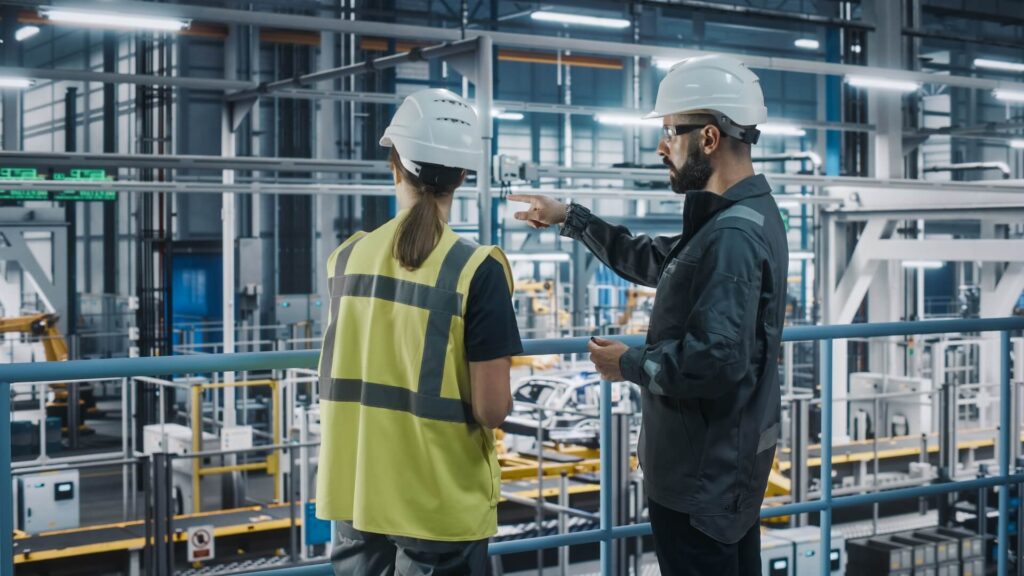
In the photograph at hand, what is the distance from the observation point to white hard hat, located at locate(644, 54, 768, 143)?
2.17 metres

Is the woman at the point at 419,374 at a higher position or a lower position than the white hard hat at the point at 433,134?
lower

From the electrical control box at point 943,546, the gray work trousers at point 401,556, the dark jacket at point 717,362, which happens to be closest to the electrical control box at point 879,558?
the electrical control box at point 943,546

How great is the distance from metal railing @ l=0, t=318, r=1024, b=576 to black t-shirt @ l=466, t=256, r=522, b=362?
1.89 ft

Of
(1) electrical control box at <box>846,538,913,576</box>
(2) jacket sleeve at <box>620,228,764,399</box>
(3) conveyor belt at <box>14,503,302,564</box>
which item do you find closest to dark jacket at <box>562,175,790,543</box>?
(2) jacket sleeve at <box>620,228,764,399</box>

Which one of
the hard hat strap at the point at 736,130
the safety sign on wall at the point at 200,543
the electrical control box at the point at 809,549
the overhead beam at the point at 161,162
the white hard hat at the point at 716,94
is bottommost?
the safety sign on wall at the point at 200,543

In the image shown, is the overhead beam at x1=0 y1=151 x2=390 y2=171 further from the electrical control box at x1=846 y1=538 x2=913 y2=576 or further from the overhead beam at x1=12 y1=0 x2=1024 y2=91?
the electrical control box at x1=846 y1=538 x2=913 y2=576

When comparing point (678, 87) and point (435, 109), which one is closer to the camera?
point (435, 109)

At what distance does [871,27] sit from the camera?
12.8 metres

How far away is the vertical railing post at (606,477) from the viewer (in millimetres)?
2748

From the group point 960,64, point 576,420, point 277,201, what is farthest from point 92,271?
point 960,64

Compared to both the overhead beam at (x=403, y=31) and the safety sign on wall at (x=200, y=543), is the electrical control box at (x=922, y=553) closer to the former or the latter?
the overhead beam at (x=403, y=31)

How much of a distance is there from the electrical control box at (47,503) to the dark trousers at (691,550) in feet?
27.4

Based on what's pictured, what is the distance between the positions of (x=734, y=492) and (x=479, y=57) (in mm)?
4762

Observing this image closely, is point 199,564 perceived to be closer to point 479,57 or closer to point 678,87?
point 479,57
